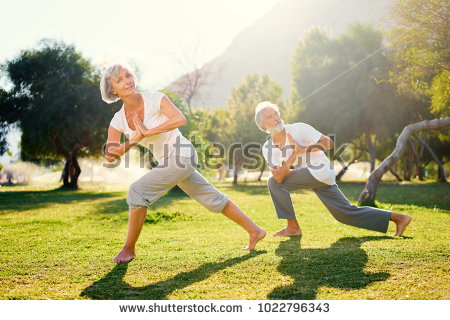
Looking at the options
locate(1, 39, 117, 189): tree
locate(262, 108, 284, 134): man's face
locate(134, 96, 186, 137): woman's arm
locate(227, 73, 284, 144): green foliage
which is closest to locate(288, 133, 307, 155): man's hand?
locate(262, 108, 284, 134): man's face

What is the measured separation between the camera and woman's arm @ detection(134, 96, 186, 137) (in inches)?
130

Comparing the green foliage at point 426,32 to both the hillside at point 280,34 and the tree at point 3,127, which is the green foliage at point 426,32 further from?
the hillside at point 280,34

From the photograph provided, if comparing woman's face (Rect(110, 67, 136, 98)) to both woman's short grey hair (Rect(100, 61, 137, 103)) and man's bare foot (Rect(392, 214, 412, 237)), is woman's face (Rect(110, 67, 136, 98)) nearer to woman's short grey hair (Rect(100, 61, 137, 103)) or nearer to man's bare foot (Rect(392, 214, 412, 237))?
woman's short grey hair (Rect(100, 61, 137, 103))

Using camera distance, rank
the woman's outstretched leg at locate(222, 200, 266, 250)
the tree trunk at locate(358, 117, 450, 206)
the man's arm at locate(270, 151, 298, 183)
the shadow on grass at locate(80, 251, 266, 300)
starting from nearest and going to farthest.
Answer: the shadow on grass at locate(80, 251, 266, 300) < the woman's outstretched leg at locate(222, 200, 266, 250) < the man's arm at locate(270, 151, 298, 183) < the tree trunk at locate(358, 117, 450, 206)

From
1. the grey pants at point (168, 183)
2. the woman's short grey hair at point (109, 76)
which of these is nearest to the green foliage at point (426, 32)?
the grey pants at point (168, 183)

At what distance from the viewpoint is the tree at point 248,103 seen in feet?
108

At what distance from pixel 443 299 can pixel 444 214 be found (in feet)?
19.6

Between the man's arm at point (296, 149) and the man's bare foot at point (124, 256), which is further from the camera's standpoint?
the man's arm at point (296, 149)

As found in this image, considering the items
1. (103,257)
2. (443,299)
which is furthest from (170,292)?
(443,299)

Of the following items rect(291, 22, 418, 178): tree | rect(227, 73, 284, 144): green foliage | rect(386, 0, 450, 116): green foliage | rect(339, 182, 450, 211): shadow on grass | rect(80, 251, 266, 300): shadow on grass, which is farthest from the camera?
rect(227, 73, 284, 144): green foliage

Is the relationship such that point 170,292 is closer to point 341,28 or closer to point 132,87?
point 132,87

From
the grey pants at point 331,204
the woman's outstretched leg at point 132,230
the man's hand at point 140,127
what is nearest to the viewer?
the man's hand at point 140,127

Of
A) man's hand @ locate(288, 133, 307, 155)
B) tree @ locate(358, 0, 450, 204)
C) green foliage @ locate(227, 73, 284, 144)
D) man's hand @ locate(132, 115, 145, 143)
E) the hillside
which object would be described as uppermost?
the hillside

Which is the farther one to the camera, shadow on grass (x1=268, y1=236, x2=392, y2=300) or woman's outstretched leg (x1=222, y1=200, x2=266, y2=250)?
woman's outstretched leg (x1=222, y1=200, x2=266, y2=250)
